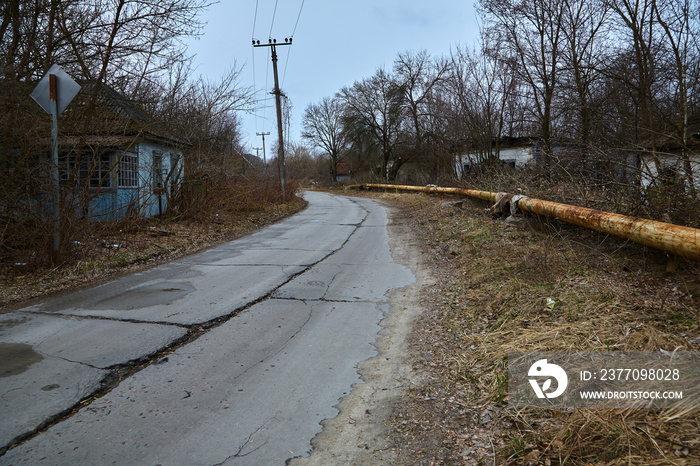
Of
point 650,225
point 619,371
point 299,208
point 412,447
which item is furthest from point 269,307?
point 299,208

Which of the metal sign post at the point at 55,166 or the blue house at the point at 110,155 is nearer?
the metal sign post at the point at 55,166

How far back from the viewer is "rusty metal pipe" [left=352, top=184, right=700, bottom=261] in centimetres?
466

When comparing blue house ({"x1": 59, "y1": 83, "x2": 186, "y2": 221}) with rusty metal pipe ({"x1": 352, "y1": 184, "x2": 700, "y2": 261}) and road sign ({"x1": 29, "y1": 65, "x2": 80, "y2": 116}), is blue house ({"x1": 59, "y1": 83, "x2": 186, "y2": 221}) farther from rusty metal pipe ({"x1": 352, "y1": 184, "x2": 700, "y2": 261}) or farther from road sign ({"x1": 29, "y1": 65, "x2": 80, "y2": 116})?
rusty metal pipe ({"x1": 352, "y1": 184, "x2": 700, "y2": 261})

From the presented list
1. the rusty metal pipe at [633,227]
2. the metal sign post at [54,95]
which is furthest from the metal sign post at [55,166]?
the rusty metal pipe at [633,227]

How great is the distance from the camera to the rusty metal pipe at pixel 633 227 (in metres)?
4.66

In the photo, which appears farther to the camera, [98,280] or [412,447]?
[98,280]

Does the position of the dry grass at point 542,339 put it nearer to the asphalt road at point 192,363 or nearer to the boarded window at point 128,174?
the asphalt road at point 192,363

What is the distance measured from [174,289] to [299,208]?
15978 millimetres

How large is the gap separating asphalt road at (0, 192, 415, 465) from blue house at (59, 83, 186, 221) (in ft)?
8.65

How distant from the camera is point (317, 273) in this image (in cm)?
773

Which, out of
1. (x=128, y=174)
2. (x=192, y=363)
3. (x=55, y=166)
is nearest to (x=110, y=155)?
(x=128, y=174)

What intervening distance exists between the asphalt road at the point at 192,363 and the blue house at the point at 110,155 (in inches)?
104

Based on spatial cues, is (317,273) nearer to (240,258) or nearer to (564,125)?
(240,258)

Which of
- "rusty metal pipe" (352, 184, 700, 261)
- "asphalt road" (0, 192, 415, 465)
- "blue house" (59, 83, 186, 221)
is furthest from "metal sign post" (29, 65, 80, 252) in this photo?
"rusty metal pipe" (352, 184, 700, 261)
